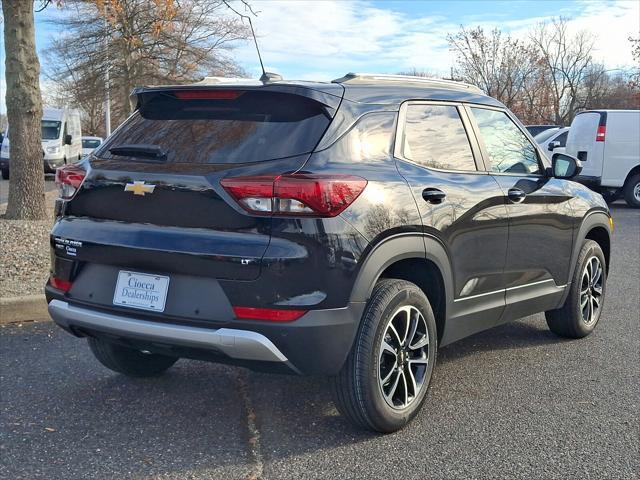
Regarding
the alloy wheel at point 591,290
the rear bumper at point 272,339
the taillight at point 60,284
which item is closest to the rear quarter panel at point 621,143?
the alloy wheel at point 591,290

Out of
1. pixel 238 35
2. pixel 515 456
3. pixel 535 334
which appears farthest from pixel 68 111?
pixel 515 456

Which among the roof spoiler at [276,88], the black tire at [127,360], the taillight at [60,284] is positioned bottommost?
the black tire at [127,360]

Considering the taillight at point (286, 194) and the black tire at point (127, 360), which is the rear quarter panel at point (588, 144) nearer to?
the black tire at point (127, 360)

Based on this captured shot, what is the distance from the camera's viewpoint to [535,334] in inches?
218

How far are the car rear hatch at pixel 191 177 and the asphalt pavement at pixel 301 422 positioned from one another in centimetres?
88

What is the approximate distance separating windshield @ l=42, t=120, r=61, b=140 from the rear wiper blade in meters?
23.6

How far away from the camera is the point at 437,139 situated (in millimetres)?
4004

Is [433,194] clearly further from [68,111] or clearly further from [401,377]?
[68,111]

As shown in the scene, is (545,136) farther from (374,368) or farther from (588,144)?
(374,368)

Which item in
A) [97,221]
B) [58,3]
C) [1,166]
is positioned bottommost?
[1,166]

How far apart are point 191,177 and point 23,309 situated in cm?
306

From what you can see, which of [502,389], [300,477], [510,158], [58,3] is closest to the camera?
[300,477]

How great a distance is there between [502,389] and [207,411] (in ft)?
5.85

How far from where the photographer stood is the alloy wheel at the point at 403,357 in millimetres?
3529
